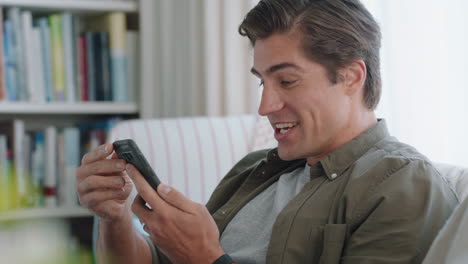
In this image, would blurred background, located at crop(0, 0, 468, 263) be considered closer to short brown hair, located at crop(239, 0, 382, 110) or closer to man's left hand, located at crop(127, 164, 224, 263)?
short brown hair, located at crop(239, 0, 382, 110)

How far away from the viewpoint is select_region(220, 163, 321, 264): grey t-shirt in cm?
104

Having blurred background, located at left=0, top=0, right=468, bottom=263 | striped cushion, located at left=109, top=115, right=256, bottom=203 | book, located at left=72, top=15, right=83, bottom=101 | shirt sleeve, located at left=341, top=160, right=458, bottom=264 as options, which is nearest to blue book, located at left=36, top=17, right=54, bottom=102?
blurred background, located at left=0, top=0, right=468, bottom=263

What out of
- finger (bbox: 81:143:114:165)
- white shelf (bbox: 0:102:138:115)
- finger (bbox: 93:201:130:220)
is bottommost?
finger (bbox: 93:201:130:220)

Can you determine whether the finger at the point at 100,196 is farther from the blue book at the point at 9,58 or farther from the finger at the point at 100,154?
the blue book at the point at 9,58

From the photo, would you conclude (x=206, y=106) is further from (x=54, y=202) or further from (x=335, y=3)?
(x=335, y=3)

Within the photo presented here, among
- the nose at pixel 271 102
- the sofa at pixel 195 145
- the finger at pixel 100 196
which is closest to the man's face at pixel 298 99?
the nose at pixel 271 102

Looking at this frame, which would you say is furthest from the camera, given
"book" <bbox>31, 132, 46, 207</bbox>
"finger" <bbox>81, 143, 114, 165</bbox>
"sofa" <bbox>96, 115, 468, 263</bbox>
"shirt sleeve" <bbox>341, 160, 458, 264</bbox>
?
"book" <bbox>31, 132, 46, 207</bbox>

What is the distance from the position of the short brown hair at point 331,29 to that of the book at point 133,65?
1466 millimetres

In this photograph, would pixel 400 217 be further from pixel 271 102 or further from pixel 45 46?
pixel 45 46

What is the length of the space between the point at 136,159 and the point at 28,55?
4.88 ft

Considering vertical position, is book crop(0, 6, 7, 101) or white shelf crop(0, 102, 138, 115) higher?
book crop(0, 6, 7, 101)

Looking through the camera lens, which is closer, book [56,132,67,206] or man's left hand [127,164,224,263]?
man's left hand [127,164,224,263]

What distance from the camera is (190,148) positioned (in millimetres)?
1802

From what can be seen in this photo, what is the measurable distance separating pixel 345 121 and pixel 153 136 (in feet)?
2.81
